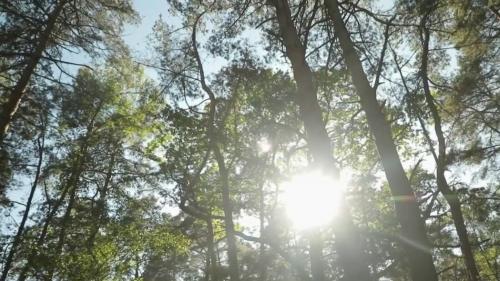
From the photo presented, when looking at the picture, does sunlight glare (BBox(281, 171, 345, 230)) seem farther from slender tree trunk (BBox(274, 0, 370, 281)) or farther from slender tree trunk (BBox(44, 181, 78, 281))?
slender tree trunk (BBox(44, 181, 78, 281))

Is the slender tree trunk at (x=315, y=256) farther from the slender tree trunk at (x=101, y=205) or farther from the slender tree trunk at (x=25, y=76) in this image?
the slender tree trunk at (x=25, y=76)

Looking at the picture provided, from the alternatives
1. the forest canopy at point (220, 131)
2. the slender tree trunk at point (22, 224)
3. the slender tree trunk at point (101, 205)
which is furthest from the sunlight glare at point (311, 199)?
the slender tree trunk at point (22, 224)

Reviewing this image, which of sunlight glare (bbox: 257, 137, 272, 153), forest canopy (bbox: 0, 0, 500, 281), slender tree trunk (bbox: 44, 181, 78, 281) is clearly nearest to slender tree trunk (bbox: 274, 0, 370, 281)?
forest canopy (bbox: 0, 0, 500, 281)

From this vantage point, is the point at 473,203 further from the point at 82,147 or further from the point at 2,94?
the point at 2,94

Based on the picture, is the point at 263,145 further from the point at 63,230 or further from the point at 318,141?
the point at 318,141

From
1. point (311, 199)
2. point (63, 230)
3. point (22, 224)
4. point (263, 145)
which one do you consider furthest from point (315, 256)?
point (22, 224)

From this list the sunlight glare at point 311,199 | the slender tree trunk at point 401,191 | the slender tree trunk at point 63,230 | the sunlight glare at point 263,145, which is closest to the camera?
the slender tree trunk at point 401,191

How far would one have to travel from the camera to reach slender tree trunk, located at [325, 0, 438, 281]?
5.17 m

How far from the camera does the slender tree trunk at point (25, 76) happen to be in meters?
10.8

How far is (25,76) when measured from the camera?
1114 cm

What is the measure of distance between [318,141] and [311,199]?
16.3 feet

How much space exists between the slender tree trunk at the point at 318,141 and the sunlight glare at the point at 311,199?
0.22m

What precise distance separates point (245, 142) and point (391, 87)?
18.8 ft

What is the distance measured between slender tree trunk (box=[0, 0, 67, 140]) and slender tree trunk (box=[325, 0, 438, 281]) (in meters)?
8.69
